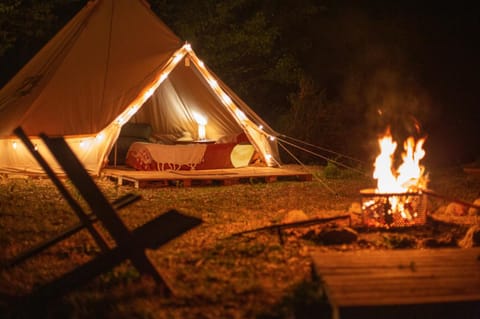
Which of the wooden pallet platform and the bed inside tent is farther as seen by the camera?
the bed inside tent

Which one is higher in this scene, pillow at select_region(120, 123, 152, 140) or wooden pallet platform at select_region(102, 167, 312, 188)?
pillow at select_region(120, 123, 152, 140)

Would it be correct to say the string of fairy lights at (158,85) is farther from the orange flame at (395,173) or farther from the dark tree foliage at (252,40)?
the dark tree foliage at (252,40)

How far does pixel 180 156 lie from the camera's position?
33.6 ft

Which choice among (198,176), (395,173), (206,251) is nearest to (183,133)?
(198,176)

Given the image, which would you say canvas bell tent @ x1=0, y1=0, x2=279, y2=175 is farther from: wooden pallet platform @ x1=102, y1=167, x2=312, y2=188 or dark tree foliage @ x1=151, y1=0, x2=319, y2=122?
dark tree foliage @ x1=151, y1=0, x2=319, y2=122

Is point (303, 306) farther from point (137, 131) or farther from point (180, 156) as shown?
point (137, 131)

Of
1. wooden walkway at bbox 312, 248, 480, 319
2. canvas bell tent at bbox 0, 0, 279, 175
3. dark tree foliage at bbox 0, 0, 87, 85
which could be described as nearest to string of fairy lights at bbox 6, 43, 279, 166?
canvas bell tent at bbox 0, 0, 279, 175

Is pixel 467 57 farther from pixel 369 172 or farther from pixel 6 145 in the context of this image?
pixel 6 145

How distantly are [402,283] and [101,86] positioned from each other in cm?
700

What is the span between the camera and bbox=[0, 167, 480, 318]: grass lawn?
3.76 meters

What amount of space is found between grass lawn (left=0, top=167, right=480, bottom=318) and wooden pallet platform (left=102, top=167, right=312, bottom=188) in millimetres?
227

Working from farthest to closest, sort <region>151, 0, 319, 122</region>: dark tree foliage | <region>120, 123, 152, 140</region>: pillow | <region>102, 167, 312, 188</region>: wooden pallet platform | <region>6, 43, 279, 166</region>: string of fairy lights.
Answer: <region>151, 0, 319, 122</region>: dark tree foliage < <region>120, 123, 152, 140</region>: pillow < <region>6, 43, 279, 166</region>: string of fairy lights < <region>102, 167, 312, 188</region>: wooden pallet platform

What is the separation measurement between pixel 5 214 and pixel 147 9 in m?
5.63

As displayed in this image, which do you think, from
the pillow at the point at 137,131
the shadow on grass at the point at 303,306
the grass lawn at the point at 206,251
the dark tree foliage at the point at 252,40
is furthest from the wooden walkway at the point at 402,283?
the dark tree foliage at the point at 252,40
